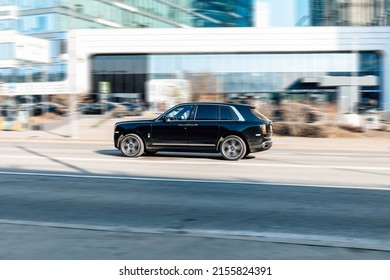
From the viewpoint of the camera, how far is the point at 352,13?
220 feet

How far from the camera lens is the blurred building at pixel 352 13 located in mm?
66000

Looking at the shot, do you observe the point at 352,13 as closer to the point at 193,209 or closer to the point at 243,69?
the point at 243,69

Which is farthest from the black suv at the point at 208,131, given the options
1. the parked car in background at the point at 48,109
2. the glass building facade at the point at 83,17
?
the glass building facade at the point at 83,17

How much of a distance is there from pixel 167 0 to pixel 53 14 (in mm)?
18081

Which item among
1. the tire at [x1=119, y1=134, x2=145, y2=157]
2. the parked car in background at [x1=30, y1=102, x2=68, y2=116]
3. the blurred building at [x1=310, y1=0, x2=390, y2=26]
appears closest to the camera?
the tire at [x1=119, y1=134, x2=145, y2=157]

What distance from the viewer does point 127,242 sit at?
612 cm

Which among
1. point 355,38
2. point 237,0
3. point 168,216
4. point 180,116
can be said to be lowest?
point 168,216

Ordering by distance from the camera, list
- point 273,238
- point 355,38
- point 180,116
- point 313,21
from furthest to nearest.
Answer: point 313,21 → point 355,38 → point 180,116 → point 273,238

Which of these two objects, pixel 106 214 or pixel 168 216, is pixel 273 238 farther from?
pixel 106 214

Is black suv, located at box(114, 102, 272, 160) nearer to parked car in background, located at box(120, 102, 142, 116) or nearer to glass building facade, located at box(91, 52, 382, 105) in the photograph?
parked car in background, located at box(120, 102, 142, 116)

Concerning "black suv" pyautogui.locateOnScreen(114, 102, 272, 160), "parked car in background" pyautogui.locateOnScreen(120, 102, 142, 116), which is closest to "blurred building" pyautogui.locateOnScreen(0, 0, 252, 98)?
"parked car in background" pyautogui.locateOnScreen(120, 102, 142, 116)

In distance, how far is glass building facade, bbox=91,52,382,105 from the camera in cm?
6431

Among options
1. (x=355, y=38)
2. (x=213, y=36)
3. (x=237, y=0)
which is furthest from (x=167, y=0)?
(x=355, y=38)

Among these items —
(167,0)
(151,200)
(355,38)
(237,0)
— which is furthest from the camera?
(167,0)
